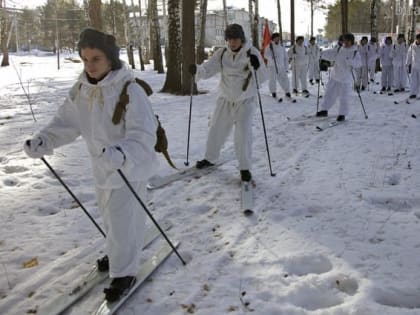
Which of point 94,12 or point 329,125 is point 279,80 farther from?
point 94,12

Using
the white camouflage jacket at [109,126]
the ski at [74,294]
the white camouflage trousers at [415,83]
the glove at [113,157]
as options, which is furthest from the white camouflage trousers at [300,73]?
the glove at [113,157]

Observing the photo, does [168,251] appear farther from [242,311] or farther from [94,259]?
[242,311]

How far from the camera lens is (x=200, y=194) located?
16.7ft

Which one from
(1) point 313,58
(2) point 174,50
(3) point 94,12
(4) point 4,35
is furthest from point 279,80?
(4) point 4,35

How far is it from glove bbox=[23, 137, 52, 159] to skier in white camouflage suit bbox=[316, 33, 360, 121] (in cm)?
761

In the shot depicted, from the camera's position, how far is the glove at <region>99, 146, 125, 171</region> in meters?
2.41

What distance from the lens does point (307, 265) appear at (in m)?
3.42

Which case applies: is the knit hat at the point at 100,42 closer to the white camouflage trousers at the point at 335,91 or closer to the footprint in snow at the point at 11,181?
the footprint in snow at the point at 11,181

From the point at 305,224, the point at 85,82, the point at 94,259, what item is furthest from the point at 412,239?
the point at 85,82

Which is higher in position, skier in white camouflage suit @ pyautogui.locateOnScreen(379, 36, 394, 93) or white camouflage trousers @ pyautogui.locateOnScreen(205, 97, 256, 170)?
skier in white camouflage suit @ pyautogui.locateOnScreen(379, 36, 394, 93)

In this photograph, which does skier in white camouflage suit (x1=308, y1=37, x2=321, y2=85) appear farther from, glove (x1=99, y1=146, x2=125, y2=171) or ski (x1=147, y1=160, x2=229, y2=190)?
glove (x1=99, y1=146, x2=125, y2=171)

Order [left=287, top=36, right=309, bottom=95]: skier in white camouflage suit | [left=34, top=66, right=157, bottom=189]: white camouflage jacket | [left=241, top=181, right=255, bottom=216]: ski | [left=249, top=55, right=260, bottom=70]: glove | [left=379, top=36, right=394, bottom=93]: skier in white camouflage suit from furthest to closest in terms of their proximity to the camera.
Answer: [left=379, top=36, right=394, bottom=93]: skier in white camouflage suit
[left=287, top=36, right=309, bottom=95]: skier in white camouflage suit
[left=249, top=55, right=260, bottom=70]: glove
[left=241, top=181, right=255, bottom=216]: ski
[left=34, top=66, right=157, bottom=189]: white camouflage jacket

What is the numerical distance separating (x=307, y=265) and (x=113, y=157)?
6.05ft

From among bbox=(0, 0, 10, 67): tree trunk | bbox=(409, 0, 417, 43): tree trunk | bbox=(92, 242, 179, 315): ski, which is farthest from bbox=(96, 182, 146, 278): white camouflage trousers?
bbox=(0, 0, 10, 67): tree trunk
